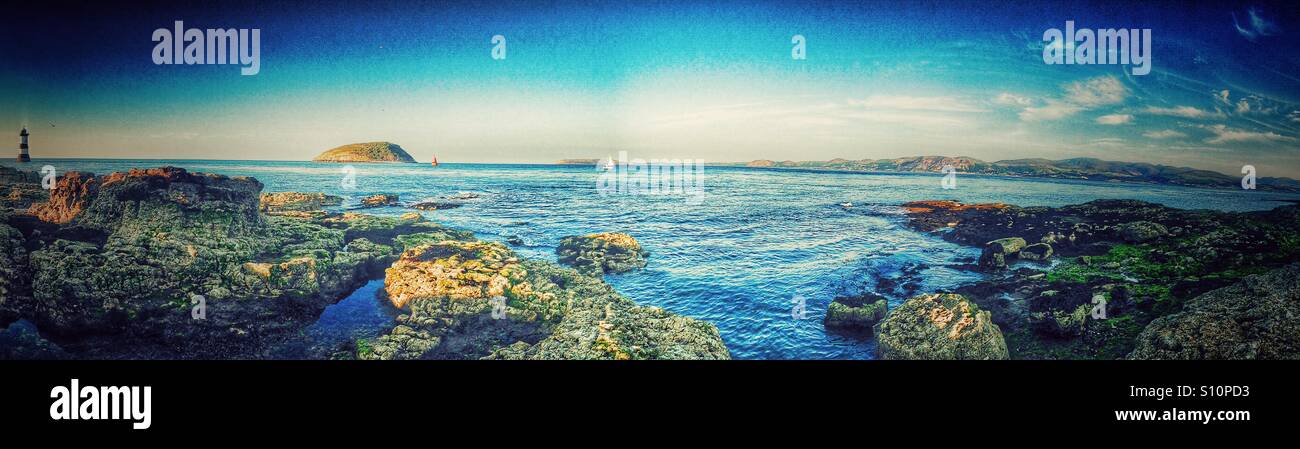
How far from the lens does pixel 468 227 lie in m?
10.8

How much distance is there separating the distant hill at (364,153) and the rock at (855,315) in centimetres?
996

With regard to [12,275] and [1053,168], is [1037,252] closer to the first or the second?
[1053,168]

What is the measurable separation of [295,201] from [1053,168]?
1834cm

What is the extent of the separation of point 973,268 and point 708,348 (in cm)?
617

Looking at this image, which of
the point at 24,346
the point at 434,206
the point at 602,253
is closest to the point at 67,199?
the point at 24,346

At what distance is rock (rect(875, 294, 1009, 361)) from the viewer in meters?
7.38

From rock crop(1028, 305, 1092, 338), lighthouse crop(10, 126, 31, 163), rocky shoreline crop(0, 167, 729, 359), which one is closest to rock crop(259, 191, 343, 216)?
rocky shoreline crop(0, 167, 729, 359)

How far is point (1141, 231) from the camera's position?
9.68 m

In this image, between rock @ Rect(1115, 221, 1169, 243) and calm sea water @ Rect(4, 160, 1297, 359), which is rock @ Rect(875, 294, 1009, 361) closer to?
calm sea water @ Rect(4, 160, 1297, 359)

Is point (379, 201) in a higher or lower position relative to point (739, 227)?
higher

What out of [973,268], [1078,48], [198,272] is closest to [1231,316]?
[973,268]

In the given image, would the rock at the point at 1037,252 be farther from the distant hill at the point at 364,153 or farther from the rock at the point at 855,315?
the distant hill at the point at 364,153

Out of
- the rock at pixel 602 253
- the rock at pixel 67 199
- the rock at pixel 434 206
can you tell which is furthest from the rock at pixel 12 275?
the rock at pixel 602 253
